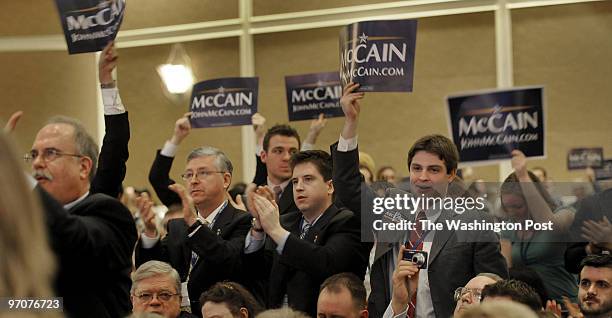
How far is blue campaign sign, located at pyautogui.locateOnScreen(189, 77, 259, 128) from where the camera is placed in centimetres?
707

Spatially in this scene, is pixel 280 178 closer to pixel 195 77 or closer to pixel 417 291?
pixel 417 291

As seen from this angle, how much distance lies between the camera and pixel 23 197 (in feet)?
5.82

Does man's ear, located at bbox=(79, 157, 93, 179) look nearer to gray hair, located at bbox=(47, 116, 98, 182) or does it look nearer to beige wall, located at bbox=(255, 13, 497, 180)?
gray hair, located at bbox=(47, 116, 98, 182)

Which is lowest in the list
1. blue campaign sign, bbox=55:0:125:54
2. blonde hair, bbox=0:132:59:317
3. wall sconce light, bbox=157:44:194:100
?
blonde hair, bbox=0:132:59:317

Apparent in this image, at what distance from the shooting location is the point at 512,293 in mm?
3844

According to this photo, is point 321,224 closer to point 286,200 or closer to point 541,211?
point 286,200

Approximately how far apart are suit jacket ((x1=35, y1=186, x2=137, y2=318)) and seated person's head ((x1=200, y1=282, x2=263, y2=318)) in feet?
2.99

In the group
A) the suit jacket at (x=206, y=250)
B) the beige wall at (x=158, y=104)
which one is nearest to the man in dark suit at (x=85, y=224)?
the suit jacket at (x=206, y=250)

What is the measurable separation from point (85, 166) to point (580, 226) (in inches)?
87.0

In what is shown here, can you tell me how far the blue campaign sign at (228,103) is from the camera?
278 inches

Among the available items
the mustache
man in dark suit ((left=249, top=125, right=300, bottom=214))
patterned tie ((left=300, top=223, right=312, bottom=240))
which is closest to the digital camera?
patterned tie ((left=300, top=223, right=312, bottom=240))

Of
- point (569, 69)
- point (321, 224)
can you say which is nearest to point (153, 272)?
point (321, 224)

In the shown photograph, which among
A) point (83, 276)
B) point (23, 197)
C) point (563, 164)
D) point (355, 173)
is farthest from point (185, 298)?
point (563, 164)

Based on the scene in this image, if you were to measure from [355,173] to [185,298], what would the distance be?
1091mm
